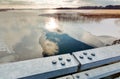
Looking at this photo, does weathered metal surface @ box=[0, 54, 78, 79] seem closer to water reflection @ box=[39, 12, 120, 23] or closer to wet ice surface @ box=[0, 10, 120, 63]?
wet ice surface @ box=[0, 10, 120, 63]

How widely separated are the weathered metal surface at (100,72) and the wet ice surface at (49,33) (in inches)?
5.5

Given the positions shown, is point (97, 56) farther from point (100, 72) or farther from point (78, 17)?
point (78, 17)

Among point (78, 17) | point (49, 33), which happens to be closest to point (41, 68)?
point (49, 33)

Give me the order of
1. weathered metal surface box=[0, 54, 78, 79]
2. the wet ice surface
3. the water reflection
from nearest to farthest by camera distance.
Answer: weathered metal surface box=[0, 54, 78, 79] → the wet ice surface → the water reflection

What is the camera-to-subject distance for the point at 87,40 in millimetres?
1076

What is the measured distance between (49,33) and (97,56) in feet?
1.04

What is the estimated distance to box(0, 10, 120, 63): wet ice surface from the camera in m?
0.89

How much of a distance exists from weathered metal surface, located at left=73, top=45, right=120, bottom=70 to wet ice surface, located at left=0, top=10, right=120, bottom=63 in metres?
0.05

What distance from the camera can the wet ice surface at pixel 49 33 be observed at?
0.89 meters

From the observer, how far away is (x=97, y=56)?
959 millimetres

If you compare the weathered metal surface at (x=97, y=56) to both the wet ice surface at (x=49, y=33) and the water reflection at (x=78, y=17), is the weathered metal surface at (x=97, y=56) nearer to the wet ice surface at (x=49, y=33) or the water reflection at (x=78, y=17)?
the wet ice surface at (x=49, y=33)

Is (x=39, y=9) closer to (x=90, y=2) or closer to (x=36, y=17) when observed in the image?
(x=36, y=17)

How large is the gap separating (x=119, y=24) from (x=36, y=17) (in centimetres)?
66

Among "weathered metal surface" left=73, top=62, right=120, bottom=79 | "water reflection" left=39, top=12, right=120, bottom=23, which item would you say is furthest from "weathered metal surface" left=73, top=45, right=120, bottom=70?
"water reflection" left=39, top=12, right=120, bottom=23
